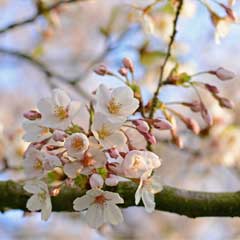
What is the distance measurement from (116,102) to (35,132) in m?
0.17

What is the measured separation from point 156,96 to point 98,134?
37 cm

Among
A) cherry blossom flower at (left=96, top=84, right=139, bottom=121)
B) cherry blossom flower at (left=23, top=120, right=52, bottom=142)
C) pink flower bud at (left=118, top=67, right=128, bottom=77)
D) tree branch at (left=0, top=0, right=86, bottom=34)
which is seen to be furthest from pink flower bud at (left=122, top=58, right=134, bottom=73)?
tree branch at (left=0, top=0, right=86, bottom=34)

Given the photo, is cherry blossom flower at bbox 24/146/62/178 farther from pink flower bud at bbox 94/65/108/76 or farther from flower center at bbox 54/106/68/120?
pink flower bud at bbox 94/65/108/76

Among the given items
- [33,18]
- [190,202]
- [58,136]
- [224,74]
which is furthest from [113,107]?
[33,18]

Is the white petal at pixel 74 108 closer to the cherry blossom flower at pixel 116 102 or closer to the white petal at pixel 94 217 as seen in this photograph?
the cherry blossom flower at pixel 116 102

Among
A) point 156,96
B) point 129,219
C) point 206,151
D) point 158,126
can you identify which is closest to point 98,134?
point 158,126

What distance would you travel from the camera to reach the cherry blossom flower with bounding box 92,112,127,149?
4.42ft

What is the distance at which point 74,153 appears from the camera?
1.34 metres

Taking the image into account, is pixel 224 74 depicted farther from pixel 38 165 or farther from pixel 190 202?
pixel 38 165

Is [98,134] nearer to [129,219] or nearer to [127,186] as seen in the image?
[127,186]

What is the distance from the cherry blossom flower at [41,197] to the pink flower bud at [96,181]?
107mm

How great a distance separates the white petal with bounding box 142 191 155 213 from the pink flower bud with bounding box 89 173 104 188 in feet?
0.31

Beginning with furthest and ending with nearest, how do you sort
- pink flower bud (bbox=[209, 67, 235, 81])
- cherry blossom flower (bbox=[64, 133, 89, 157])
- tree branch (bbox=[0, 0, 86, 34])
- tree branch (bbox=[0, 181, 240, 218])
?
tree branch (bbox=[0, 0, 86, 34]) → pink flower bud (bbox=[209, 67, 235, 81]) → tree branch (bbox=[0, 181, 240, 218]) → cherry blossom flower (bbox=[64, 133, 89, 157])

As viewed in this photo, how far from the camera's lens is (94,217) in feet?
4.59
